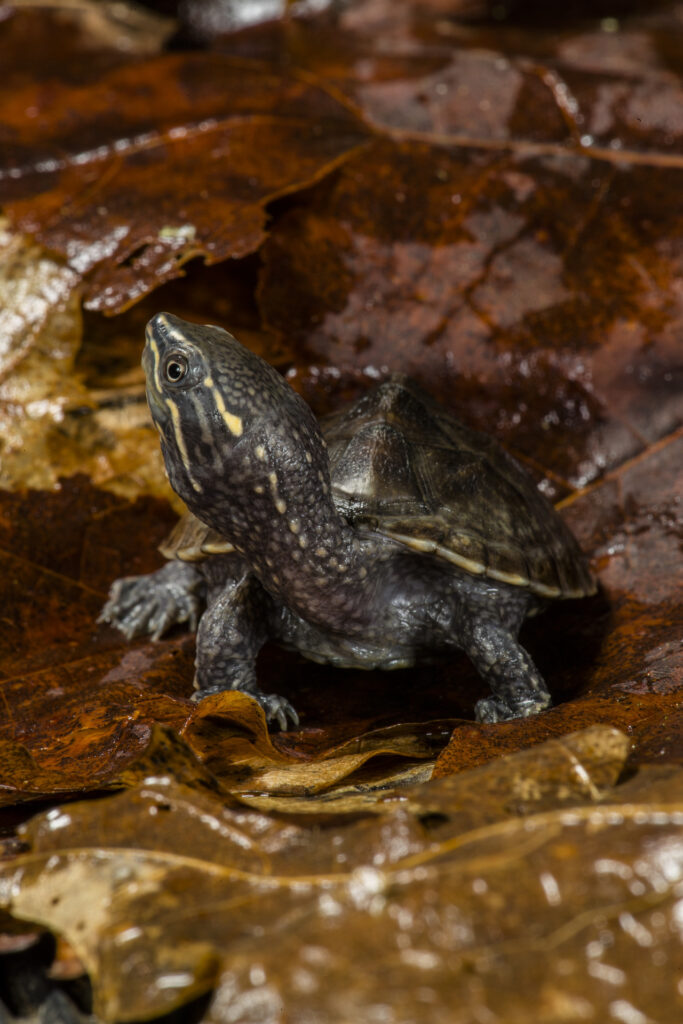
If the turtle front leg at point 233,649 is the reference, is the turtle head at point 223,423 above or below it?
above

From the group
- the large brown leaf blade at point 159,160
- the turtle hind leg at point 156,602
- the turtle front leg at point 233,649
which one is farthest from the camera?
the large brown leaf blade at point 159,160

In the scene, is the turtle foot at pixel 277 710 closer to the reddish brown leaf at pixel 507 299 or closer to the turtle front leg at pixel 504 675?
the turtle front leg at pixel 504 675

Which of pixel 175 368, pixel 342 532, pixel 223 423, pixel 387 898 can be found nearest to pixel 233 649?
pixel 342 532

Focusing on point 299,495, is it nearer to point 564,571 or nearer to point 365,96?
point 564,571

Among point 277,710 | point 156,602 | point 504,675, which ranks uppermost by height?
point 504,675

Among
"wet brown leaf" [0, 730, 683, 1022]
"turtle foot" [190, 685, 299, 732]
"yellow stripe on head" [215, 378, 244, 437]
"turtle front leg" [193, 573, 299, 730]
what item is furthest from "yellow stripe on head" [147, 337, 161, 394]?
"wet brown leaf" [0, 730, 683, 1022]

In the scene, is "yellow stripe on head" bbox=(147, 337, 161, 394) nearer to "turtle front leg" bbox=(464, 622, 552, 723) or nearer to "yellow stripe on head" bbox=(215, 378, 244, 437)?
"yellow stripe on head" bbox=(215, 378, 244, 437)

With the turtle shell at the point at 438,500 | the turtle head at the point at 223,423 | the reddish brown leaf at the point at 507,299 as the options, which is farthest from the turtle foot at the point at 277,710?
the reddish brown leaf at the point at 507,299

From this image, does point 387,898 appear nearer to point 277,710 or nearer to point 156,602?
point 277,710

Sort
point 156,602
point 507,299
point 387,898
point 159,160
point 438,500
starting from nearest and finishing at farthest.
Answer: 1. point 387,898
2. point 438,500
3. point 156,602
4. point 507,299
5. point 159,160
